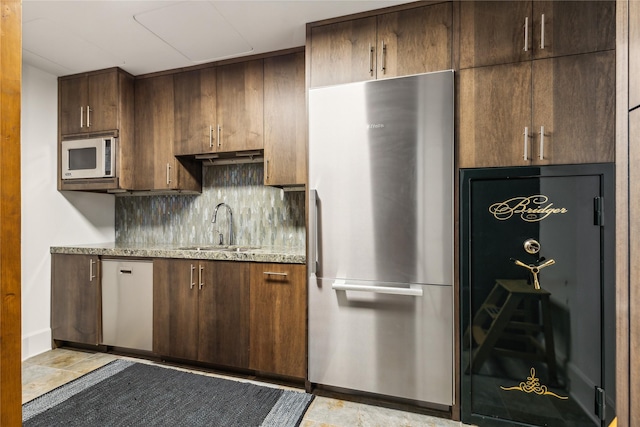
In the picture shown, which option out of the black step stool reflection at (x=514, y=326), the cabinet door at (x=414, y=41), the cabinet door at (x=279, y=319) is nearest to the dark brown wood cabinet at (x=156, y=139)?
the cabinet door at (x=279, y=319)

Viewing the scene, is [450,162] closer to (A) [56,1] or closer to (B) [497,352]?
(B) [497,352]

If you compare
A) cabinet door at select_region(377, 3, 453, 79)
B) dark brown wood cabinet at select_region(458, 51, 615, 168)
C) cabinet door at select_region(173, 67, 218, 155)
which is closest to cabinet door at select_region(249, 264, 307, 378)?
cabinet door at select_region(173, 67, 218, 155)

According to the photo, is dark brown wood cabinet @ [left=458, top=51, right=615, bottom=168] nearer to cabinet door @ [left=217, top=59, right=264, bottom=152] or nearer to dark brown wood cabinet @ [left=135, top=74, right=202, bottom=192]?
cabinet door @ [left=217, top=59, right=264, bottom=152]

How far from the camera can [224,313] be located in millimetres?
2361

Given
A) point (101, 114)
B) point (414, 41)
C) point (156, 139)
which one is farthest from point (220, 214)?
point (414, 41)

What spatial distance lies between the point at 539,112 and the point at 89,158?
11.2ft

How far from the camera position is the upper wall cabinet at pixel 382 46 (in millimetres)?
1893

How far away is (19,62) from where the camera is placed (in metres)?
0.88

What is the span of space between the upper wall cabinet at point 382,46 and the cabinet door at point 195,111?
105 centimetres

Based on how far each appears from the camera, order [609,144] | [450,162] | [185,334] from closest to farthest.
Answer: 1. [609,144]
2. [450,162]
3. [185,334]

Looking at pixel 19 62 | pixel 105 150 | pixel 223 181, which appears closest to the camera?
pixel 19 62

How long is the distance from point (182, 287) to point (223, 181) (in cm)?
107

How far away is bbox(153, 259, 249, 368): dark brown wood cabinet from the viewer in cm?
232

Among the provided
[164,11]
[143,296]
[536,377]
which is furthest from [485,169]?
[143,296]
